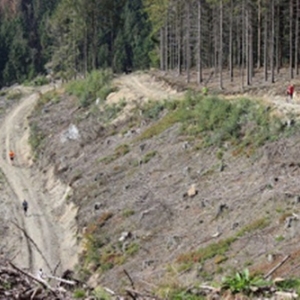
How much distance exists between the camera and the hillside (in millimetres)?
21109

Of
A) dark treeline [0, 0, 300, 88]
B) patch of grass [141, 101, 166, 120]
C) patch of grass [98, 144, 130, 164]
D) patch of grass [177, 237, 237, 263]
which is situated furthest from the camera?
dark treeline [0, 0, 300, 88]

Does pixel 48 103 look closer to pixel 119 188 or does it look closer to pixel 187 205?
pixel 119 188

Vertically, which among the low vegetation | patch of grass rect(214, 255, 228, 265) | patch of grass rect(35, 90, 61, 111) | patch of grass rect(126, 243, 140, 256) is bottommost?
patch of grass rect(35, 90, 61, 111)

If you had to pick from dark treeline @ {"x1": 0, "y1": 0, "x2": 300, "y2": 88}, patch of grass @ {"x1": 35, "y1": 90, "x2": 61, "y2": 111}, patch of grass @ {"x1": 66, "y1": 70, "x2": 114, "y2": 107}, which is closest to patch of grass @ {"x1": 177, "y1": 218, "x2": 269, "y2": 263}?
dark treeline @ {"x1": 0, "y1": 0, "x2": 300, "y2": 88}

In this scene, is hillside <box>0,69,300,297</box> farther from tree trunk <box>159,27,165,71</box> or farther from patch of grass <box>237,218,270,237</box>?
tree trunk <box>159,27,165,71</box>

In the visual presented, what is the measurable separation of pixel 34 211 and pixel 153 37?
52077 millimetres

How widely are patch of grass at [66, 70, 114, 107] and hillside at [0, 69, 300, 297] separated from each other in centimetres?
659

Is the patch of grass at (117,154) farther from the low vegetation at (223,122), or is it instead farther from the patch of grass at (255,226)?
the patch of grass at (255,226)

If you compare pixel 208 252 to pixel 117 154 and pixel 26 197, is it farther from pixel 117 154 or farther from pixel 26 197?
pixel 26 197

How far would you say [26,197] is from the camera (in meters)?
38.2

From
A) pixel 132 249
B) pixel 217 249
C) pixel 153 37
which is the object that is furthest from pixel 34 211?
pixel 153 37

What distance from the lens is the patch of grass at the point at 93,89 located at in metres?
49.6

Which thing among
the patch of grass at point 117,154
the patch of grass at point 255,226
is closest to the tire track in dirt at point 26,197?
the patch of grass at point 117,154

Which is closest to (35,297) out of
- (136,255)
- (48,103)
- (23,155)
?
(136,255)
